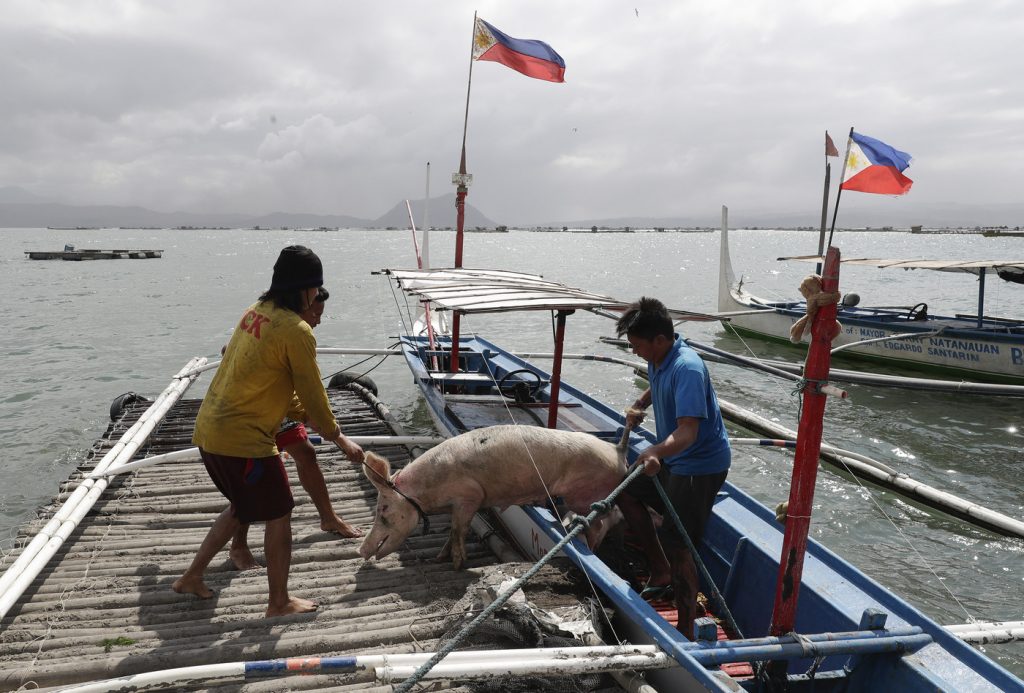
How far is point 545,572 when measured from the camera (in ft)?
18.0

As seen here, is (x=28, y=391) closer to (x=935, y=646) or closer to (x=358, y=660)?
(x=358, y=660)

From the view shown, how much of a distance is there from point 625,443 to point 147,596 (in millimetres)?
4053

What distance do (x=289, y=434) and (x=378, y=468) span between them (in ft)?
3.22

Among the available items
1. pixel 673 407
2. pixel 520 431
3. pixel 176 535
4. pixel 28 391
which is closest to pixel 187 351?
pixel 28 391

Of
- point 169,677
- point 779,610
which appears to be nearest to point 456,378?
point 169,677

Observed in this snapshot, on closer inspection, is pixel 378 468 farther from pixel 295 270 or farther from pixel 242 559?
pixel 295 270

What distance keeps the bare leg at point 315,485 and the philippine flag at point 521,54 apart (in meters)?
7.95

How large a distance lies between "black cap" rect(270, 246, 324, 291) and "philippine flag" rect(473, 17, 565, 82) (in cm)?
805

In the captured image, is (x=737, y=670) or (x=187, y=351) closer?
(x=737, y=670)

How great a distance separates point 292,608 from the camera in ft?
16.6

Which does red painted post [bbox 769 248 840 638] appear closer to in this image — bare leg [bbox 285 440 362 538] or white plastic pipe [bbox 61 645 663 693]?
white plastic pipe [bbox 61 645 663 693]

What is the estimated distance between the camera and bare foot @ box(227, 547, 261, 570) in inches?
227

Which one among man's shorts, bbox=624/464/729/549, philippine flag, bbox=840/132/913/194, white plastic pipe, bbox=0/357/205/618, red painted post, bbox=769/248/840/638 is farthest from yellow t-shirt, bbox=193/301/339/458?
philippine flag, bbox=840/132/913/194

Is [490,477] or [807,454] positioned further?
[490,477]
